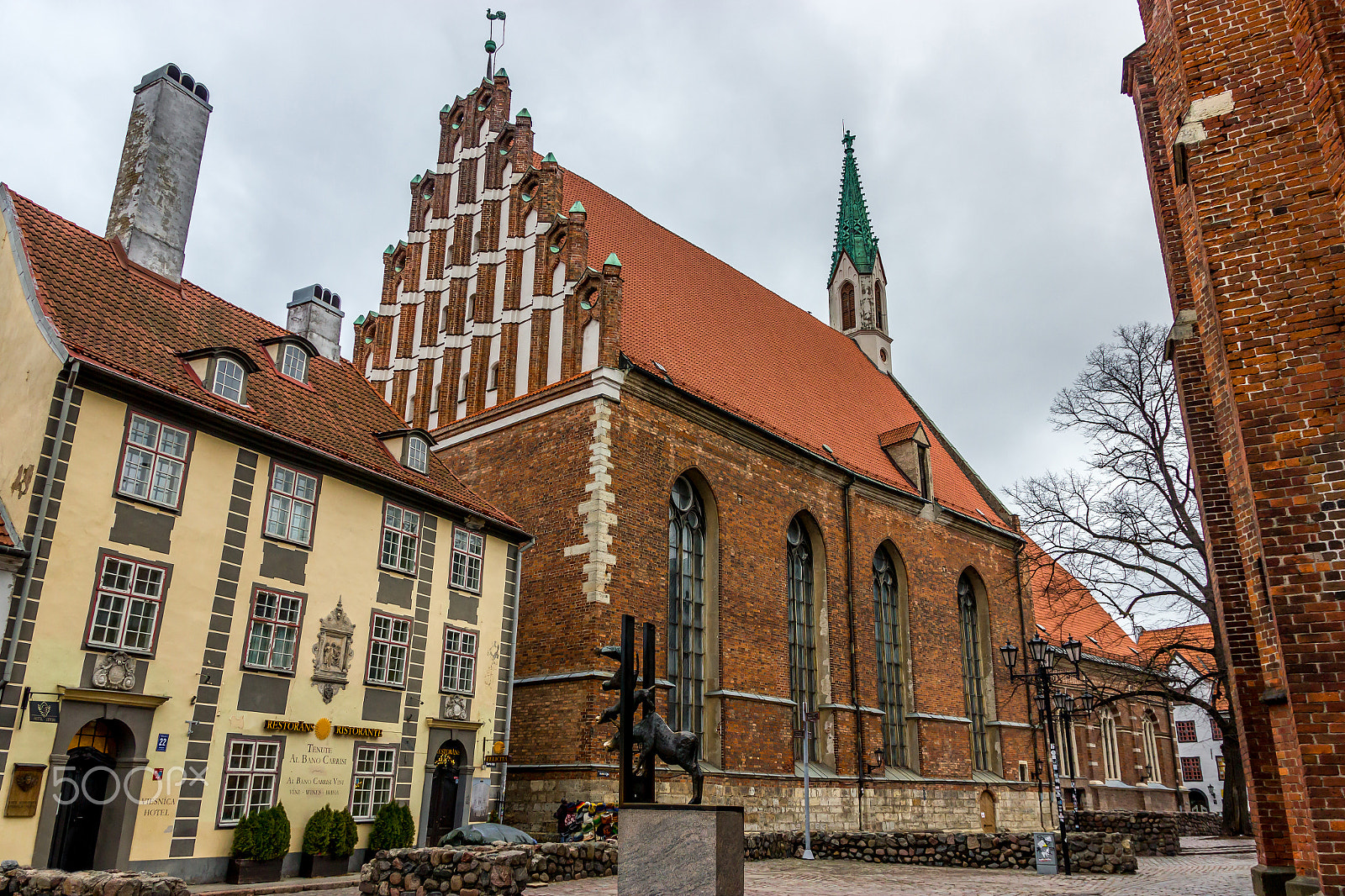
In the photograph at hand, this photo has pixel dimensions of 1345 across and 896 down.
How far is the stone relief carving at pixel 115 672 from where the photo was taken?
1266 cm

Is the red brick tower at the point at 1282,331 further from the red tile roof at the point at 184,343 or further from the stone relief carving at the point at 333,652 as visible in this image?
the red tile roof at the point at 184,343

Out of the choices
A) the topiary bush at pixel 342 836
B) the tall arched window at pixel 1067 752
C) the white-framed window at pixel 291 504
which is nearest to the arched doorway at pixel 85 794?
the topiary bush at pixel 342 836

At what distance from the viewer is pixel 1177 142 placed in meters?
9.09

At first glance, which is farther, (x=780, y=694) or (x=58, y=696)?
(x=780, y=694)

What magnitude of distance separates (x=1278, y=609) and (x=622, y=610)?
12889 millimetres

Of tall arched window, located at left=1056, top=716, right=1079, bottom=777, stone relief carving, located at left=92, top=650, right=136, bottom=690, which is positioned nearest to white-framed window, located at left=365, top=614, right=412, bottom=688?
stone relief carving, located at left=92, top=650, right=136, bottom=690

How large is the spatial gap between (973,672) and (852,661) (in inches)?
317

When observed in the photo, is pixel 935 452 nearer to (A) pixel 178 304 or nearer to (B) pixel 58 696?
(A) pixel 178 304

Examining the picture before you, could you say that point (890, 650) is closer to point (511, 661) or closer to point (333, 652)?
point (511, 661)

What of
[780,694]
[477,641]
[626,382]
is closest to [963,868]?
[780,694]

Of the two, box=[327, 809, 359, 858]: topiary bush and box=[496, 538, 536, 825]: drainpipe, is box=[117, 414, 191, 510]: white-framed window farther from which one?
box=[496, 538, 536, 825]: drainpipe

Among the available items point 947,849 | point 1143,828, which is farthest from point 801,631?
point 1143,828

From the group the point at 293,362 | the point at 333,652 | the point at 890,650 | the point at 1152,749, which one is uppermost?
the point at 293,362

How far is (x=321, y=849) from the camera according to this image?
47.9ft
